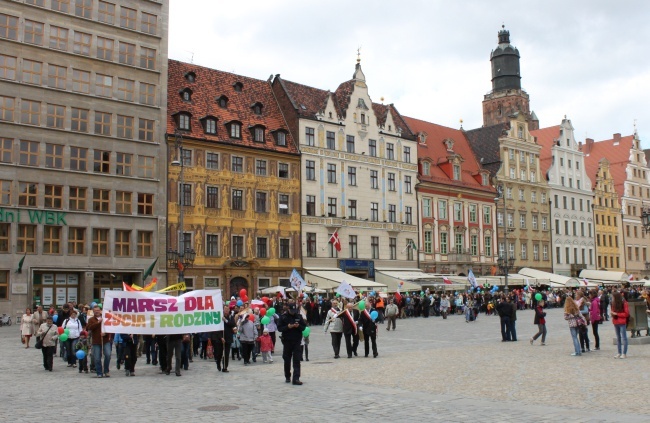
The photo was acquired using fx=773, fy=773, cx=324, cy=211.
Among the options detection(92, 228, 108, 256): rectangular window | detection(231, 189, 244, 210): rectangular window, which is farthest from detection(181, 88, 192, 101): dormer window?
detection(92, 228, 108, 256): rectangular window

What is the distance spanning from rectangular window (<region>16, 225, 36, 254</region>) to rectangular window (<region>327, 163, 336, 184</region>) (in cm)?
2110

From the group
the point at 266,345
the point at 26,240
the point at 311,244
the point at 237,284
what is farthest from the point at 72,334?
the point at 311,244

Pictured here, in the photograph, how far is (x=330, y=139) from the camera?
5609 cm

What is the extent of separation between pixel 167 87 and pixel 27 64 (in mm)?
8853

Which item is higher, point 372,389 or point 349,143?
point 349,143

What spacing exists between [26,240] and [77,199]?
12.3 feet

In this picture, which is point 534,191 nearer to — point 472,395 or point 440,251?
point 440,251

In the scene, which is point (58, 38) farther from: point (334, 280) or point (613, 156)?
point (613, 156)

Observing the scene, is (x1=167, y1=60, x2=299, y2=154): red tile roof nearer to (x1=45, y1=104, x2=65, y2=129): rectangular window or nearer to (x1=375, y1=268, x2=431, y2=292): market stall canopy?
(x1=45, y1=104, x2=65, y2=129): rectangular window

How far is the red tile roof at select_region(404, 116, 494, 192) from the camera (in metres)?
65.0

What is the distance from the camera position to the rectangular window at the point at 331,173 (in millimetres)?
55406

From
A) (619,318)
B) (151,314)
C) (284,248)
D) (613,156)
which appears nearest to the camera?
(151,314)

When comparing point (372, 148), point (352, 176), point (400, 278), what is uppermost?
point (372, 148)

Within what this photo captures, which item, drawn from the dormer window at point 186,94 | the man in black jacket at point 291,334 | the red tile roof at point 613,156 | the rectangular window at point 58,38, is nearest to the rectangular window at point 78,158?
the rectangular window at point 58,38
